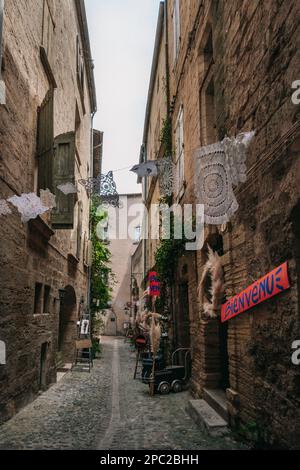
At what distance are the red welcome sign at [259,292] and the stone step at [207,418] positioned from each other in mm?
1268

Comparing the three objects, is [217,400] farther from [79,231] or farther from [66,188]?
[79,231]

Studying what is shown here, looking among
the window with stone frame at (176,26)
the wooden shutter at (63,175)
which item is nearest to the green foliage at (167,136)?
the window with stone frame at (176,26)

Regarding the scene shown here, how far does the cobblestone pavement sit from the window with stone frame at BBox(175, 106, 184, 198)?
14.1 feet

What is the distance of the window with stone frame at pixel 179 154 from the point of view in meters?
9.23

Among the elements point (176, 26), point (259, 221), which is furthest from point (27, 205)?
point (176, 26)

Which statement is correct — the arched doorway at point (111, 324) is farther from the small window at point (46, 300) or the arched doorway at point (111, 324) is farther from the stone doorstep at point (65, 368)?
the small window at point (46, 300)

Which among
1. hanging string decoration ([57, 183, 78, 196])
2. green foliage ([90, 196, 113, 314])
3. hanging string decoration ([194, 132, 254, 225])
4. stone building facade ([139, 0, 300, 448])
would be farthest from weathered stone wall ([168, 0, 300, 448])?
green foliage ([90, 196, 113, 314])

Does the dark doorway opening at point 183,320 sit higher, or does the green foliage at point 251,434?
the dark doorway opening at point 183,320

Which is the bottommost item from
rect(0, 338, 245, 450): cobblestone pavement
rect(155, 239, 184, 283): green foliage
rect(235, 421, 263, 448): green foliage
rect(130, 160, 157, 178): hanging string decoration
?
rect(0, 338, 245, 450): cobblestone pavement

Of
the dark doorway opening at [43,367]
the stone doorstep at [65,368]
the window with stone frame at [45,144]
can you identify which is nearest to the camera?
the window with stone frame at [45,144]

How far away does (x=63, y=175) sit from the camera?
873 cm

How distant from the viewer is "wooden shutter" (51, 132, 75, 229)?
8.44 meters

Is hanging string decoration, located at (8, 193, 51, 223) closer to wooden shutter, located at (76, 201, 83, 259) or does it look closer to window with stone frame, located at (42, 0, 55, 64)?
window with stone frame, located at (42, 0, 55, 64)

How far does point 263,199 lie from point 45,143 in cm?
463
